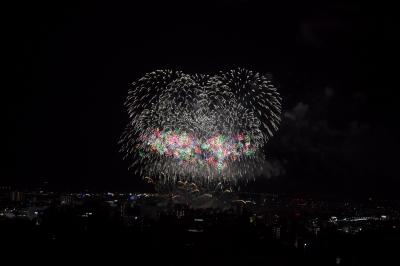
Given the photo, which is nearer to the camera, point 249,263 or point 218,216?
point 249,263

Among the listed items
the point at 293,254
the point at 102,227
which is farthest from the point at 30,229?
the point at 293,254

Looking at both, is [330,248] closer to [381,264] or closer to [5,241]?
[381,264]

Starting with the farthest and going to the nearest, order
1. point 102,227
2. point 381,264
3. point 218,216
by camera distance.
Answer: point 218,216 → point 102,227 → point 381,264

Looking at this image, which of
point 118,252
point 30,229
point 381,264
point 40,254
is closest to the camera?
point 40,254

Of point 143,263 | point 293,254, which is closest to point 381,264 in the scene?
point 293,254

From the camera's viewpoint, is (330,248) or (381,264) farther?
(330,248)

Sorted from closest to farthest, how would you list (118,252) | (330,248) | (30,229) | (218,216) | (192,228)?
(118,252) → (30,229) → (330,248) → (192,228) → (218,216)

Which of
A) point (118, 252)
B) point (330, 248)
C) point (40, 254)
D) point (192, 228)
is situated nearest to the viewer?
point (40, 254)

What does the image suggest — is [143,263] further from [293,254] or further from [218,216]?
[218,216]
